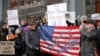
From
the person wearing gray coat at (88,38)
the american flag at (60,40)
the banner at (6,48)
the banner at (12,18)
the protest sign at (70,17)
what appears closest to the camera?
the person wearing gray coat at (88,38)

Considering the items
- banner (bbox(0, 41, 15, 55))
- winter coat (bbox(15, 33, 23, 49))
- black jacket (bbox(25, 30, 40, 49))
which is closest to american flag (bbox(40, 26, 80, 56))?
black jacket (bbox(25, 30, 40, 49))

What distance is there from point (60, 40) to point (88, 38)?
2065mm

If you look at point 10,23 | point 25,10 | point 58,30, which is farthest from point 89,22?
point 25,10

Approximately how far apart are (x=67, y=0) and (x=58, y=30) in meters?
4.75

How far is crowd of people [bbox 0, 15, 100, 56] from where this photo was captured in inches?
328

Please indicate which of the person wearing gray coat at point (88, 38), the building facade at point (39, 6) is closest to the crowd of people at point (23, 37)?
the person wearing gray coat at point (88, 38)

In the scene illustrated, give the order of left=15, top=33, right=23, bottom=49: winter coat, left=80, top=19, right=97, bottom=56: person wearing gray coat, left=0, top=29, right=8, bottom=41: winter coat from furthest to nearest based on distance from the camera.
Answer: left=0, top=29, right=8, bottom=41: winter coat, left=15, top=33, right=23, bottom=49: winter coat, left=80, top=19, right=97, bottom=56: person wearing gray coat

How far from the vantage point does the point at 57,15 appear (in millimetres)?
10594

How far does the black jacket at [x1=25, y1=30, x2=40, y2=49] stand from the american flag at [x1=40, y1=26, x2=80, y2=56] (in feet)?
0.42

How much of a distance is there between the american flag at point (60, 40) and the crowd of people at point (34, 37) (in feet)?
0.72

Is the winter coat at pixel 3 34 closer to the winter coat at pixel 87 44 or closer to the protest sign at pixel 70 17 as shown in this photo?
the protest sign at pixel 70 17

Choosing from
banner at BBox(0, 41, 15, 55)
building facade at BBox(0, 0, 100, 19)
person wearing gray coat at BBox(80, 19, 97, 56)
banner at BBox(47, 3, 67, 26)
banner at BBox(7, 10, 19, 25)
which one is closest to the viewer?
person wearing gray coat at BBox(80, 19, 97, 56)

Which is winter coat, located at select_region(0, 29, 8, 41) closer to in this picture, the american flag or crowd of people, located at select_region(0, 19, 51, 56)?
crowd of people, located at select_region(0, 19, 51, 56)

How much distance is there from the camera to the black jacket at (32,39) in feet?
35.8
